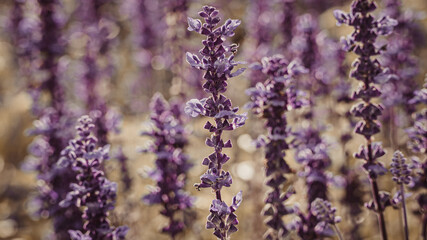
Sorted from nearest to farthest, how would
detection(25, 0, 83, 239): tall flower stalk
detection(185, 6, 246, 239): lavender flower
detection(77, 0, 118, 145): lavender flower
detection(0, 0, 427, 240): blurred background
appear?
detection(185, 6, 246, 239): lavender flower < detection(25, 0, 83, 239): tall flower stalk < detection(0, 0, 427, 240): blurred background < detection(77, 0, 118, 145): lavender flower

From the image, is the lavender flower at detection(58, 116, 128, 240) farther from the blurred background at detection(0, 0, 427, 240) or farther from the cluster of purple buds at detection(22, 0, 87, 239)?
the cluster of purple buds at detection(22, 0, 87, 239)

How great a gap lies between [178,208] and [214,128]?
4.66 feet

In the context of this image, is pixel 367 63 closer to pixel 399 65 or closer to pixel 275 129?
pixel 275 129

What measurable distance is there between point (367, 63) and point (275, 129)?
729 millimetres

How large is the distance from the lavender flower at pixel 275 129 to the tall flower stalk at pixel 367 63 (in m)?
0.45

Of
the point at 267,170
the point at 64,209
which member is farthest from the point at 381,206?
the point at 64,209

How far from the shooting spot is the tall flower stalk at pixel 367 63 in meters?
2.95

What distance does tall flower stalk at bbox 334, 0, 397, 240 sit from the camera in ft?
9.68

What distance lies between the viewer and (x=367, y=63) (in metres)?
2.96

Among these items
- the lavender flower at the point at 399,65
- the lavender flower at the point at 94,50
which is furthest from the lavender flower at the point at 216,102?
the lavender flower at the point at 94,50

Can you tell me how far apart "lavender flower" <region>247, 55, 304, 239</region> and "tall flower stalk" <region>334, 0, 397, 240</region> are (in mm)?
451

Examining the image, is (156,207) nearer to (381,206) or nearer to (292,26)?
(292,26)

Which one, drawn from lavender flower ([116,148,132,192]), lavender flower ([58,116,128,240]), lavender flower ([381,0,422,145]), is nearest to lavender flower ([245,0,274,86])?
lavender flower ([381,0,422,145])

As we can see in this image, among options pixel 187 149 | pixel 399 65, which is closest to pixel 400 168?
pixel 399 65
